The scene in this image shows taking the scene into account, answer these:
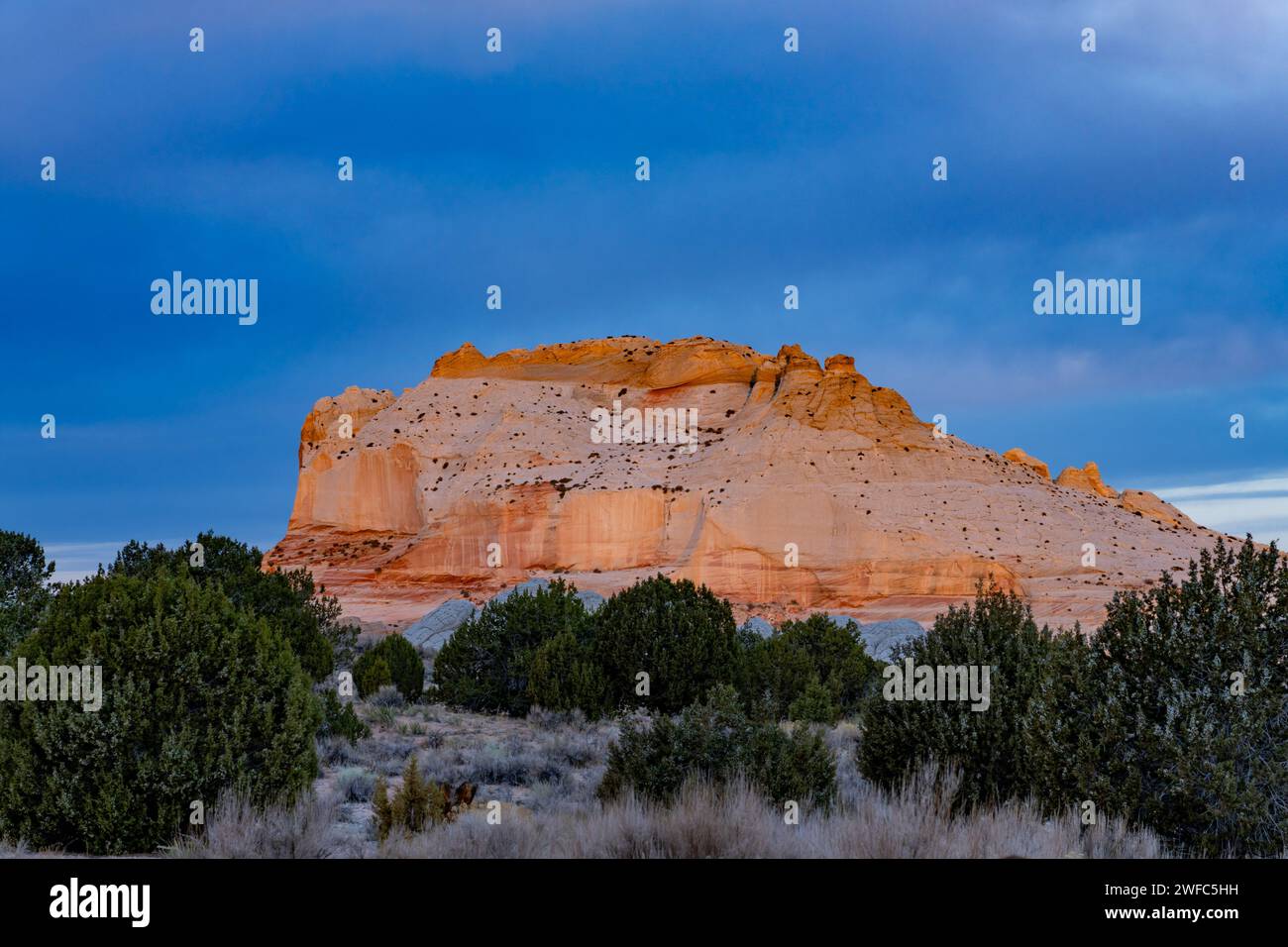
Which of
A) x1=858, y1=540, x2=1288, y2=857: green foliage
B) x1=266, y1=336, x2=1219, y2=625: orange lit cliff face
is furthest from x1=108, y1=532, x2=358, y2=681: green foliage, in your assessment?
x1=266, y1=336, x2=1219, y2=625: orange lit cliff face

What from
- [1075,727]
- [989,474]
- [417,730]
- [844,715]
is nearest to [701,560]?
[989,474]

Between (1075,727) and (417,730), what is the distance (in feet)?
32.7

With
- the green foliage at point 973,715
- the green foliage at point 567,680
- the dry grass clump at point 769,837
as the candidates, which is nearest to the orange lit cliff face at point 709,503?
the green foliage at point 567,680

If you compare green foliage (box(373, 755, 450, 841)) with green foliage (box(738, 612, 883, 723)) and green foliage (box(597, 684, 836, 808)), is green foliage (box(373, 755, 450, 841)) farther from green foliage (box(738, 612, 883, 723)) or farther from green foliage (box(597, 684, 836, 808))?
green foliage (box(738, 612, 883, 723))

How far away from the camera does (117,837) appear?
23.7 feet

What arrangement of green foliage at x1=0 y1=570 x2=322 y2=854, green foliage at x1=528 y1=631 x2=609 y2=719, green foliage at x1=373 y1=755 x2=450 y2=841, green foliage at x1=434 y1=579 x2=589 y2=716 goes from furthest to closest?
green foliage at x1=434 y1=579 x2=589 y2=716
green foliage at x1=528 y1=631 x2=609 y2=719
green foliage at x1=373 y1=755 x2=450 y2=841
green foliage at x1=0 y1=570 x2=322 y2=854

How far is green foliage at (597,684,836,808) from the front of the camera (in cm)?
812

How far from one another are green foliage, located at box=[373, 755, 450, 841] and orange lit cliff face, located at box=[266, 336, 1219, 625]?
46.1m

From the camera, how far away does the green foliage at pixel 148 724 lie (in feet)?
24.1

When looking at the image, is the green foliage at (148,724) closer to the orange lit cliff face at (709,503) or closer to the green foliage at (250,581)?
the green foliage at (250,581)

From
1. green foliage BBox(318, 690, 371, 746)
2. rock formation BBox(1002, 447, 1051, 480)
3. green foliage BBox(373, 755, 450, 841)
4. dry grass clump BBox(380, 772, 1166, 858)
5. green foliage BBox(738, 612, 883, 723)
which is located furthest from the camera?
rock formation BBox(1002, 447, 1051, 480)

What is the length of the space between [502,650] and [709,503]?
155 feet

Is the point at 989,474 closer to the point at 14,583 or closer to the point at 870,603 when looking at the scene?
the point at 870,603
